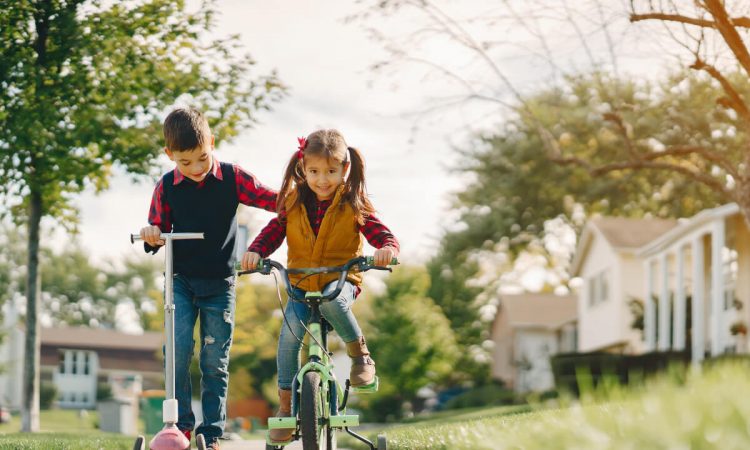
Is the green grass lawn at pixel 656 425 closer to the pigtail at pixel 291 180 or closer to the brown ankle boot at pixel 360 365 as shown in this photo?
the brown ankle boot at pixel 360 365

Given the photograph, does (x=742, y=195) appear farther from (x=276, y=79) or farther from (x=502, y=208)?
(x=502, y=208)

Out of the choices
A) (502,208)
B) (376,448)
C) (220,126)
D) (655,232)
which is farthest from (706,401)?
(502,208)

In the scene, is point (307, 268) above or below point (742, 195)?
below

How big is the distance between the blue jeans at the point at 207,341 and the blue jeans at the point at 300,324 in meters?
0.43

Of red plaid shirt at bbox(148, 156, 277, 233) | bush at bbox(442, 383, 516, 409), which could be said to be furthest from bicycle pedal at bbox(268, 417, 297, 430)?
bush at bbox(442, 383, 516, 409)

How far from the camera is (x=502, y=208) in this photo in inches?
1741

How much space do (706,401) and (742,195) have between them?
27.9 ft

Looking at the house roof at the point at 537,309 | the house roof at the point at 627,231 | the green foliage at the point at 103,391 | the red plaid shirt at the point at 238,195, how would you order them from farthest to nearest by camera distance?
the green foliage at the point at 103,391 < the house roof at the point at 537,309 < the house roof at the point at 627,231 < the red plaid shirt at the point at 238,195

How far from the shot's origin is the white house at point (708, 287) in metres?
21.3

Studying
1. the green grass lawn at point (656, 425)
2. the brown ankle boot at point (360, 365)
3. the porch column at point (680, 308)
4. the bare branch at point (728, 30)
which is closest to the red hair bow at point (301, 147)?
the brown ankle boot at point (360, 365)

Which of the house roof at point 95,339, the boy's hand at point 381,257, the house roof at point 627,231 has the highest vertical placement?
the house roof at point 627,231

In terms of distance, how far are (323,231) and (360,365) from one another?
76 cm

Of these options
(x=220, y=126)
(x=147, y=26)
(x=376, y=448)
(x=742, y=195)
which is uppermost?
(x=147, y=26)

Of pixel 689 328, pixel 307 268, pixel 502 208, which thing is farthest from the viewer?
pixel 502 208
